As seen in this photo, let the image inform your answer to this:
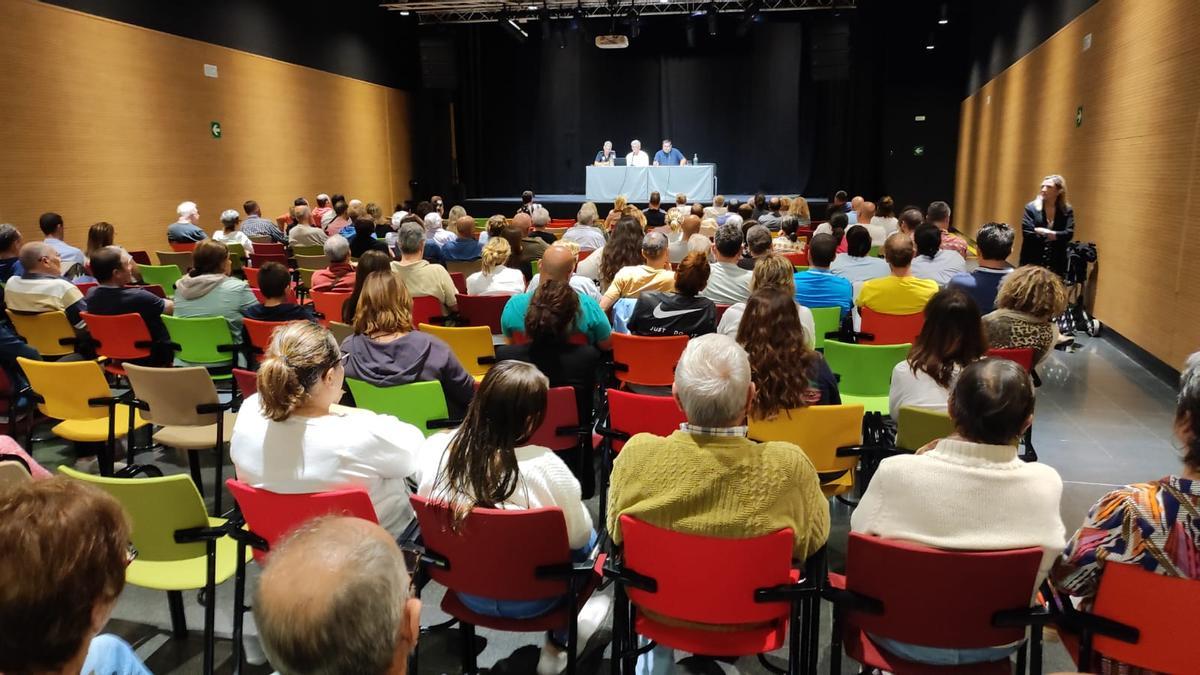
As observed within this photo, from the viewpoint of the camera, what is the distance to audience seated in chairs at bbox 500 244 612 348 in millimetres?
4039

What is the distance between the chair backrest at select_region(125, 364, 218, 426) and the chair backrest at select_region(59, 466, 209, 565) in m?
1.24

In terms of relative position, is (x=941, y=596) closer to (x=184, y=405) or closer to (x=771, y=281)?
(x=771, y=281)

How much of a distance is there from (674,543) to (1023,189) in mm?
11529

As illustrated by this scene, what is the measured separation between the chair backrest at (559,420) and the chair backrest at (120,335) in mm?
2751

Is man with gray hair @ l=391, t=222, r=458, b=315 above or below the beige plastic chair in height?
above

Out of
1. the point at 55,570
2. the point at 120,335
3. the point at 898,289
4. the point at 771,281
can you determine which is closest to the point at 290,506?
the point at 55,570

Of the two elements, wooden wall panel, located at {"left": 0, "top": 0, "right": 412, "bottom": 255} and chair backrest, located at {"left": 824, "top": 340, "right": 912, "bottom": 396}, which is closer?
chair backrest, located at {"left": 824, "top": 340, "right": 912, "bottom": 396}

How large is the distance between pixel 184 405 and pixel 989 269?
4767mm

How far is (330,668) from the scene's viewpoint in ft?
3.38

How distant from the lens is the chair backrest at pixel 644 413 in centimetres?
311

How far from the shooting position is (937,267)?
18.6 feet

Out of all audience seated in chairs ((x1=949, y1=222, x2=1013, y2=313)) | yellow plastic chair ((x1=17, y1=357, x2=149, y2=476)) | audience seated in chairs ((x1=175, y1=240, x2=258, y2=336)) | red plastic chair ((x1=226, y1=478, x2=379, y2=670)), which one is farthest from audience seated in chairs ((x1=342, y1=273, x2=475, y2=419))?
audience seated in chairs ((x1=949, y1=222, x2=1013, y2=313))

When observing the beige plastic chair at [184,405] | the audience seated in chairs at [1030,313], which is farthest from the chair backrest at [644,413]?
the beige plastic chair at [184,405]

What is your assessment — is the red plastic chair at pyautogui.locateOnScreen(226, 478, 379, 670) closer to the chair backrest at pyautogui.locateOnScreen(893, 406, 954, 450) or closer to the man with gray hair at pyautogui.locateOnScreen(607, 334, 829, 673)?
the man with gray hair at pyautogui.locateOnScreen(607, 334, 829, 673)
